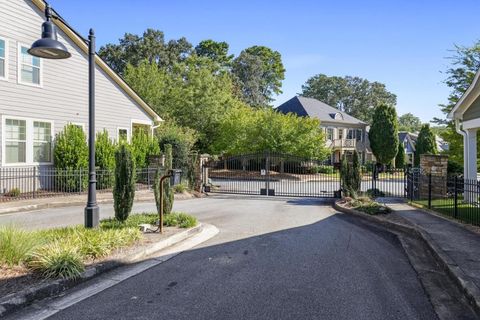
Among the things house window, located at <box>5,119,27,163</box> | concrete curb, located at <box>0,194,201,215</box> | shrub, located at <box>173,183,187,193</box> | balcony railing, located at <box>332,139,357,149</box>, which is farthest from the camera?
balcony railing, located at <box>332,139,357,149</box>

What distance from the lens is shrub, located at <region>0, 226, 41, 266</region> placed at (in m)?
5.55

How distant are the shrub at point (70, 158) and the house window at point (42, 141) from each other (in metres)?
0.30

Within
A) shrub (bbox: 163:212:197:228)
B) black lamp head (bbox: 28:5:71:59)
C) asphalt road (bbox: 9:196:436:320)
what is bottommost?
asphalt road (bbox: 9:196:436:320)

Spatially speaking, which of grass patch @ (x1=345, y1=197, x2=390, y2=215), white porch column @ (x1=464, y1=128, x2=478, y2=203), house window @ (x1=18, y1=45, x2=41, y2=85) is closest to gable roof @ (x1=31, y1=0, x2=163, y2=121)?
house window @ (x1=18, y1=45, x2=41, y2=85)

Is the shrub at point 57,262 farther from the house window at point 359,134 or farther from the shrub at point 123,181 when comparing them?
the house window at point 359,134

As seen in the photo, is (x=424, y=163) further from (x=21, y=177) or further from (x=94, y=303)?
(x=21, y=177)

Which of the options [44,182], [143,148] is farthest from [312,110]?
[44,182]

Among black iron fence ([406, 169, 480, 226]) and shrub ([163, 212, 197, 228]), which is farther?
black iron fence ([406, 169, 480, 226])

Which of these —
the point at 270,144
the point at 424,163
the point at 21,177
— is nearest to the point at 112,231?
the point at 21,177

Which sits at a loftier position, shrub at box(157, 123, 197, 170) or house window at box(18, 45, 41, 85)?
house window at box(18, 45, 41, 85)

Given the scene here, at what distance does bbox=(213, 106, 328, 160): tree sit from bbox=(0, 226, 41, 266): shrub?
25.4 m

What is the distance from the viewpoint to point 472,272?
5.79m

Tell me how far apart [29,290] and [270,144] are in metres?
26.6

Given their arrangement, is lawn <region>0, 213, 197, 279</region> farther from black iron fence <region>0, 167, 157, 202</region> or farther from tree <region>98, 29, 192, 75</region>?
tree <region>98, 29, 192, 75</region>
